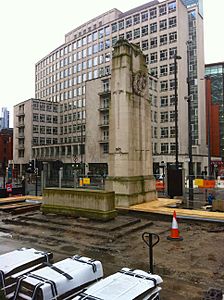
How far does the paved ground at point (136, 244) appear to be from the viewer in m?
5.85

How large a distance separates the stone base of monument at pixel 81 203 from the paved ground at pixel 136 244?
0.38 m

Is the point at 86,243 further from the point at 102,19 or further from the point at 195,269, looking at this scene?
the point at 102,19

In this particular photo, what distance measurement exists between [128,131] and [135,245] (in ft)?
21.3

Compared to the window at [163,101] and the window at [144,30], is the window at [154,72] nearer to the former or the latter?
the window at [163,101]

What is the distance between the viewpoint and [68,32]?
8644 cm

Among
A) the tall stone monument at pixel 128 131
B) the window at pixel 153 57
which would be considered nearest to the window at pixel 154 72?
the window at pixel 153 57

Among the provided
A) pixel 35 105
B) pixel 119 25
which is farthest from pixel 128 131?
pixel 35 105

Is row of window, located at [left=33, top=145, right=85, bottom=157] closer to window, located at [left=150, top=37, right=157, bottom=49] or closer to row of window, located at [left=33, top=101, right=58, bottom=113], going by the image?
row of window, located at [left=33, top=101, right=58, bottom=113]

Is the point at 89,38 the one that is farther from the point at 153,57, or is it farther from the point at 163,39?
the point at 163,39

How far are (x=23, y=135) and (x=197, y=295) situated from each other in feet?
255

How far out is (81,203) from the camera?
453 inches

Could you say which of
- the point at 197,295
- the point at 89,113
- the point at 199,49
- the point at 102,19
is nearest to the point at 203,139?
the point at 199,49

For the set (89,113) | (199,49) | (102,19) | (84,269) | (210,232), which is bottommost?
(210,232)

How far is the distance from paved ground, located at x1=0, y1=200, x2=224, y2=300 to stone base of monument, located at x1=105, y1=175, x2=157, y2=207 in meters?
0.87
